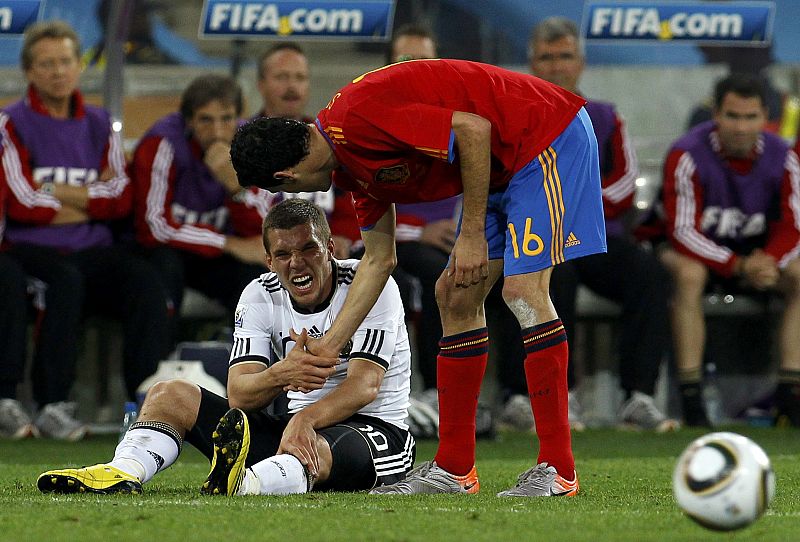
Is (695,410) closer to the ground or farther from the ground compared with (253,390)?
closer to the ground

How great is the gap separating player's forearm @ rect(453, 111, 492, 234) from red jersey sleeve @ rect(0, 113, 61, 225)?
→ 402 cm

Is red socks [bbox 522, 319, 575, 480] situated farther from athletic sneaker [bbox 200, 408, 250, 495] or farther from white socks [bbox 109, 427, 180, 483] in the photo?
white socks [bbox 109, 427, 180, 483]

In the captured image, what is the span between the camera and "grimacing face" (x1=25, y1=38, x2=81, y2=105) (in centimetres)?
805

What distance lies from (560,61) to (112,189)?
2688 millimetres

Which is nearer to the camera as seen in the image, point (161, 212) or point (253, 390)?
point (253, 390)

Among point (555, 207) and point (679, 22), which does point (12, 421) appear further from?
point (679, 22)

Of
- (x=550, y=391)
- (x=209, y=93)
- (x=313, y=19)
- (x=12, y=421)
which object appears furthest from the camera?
(x=313, y=19)

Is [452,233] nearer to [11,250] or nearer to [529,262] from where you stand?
[11,250]

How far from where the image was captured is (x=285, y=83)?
8344 mm

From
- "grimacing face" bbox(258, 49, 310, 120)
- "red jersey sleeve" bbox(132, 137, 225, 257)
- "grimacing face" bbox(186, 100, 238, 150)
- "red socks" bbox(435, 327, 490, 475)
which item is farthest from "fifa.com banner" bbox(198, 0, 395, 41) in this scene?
"red socks" bbox(435, 327, 490, 475)

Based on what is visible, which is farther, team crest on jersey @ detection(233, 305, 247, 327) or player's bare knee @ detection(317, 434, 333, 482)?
team crest on jersey @ detection(233, 305, 247, 327)

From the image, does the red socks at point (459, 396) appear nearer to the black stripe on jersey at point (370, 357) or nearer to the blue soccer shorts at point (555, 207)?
the black stripe on jersey at point (370, 357)

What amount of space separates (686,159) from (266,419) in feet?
14.6

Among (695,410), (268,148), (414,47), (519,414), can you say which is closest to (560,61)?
(414,47)
